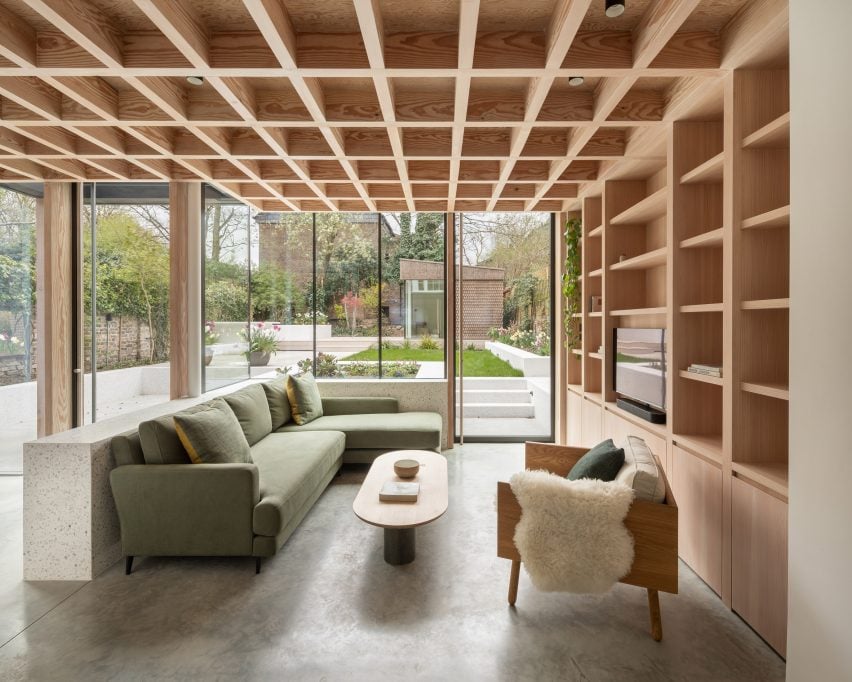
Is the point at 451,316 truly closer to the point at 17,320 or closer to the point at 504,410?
the point at 504,410

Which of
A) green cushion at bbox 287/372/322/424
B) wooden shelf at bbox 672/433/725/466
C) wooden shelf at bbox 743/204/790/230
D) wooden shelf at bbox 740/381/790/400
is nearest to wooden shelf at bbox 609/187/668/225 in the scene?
wooden shelf at bbox 743/204/790/230

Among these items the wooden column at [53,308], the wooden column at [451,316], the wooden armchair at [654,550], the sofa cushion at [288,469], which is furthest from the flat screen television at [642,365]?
the wooden column at [53,308]

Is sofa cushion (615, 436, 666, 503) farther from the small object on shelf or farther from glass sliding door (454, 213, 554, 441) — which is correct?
glass sliding door (454, 213, 554, 441)

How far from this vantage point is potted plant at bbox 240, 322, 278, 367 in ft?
16.5

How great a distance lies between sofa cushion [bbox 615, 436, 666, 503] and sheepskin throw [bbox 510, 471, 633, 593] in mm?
67

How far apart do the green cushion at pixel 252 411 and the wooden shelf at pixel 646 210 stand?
3.32 meters

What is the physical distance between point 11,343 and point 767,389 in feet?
18.4

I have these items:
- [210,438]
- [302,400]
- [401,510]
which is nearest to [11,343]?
[302,400]

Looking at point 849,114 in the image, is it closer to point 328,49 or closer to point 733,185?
point 733,185

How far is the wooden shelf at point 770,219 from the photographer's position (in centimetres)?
178

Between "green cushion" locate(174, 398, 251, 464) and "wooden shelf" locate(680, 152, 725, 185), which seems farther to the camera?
"green cushion" locate(174, 398, 251, 464)

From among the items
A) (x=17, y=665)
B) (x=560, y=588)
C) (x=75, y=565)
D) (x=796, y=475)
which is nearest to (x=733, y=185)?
(x=796, y=475)

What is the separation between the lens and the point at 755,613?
6.44ft

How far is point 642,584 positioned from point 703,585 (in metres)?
0.72
